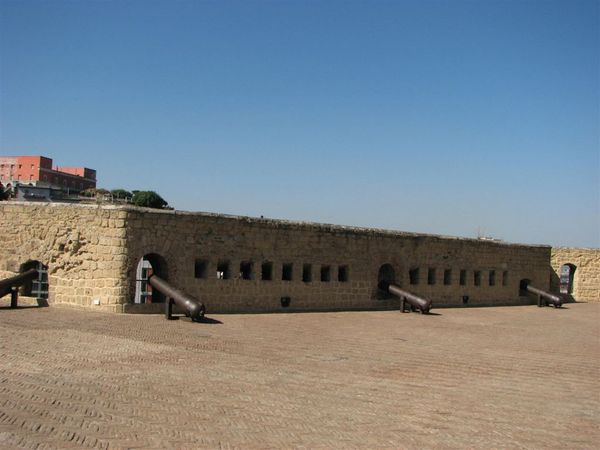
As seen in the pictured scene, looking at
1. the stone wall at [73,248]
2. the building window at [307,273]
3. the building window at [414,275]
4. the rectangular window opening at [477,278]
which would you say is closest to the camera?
the stone wall at [73,248]

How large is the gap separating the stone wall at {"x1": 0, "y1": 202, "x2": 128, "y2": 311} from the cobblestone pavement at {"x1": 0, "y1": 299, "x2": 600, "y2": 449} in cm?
84

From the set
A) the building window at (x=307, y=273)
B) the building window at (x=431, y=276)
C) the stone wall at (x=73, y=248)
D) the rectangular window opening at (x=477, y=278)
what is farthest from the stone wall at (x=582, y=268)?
the stone wall at (x=73, y=248)

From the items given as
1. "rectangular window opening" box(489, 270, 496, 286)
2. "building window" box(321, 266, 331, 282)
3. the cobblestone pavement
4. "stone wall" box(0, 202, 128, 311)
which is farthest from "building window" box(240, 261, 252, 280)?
"rectangular window opening" box(489, 270, 496, 286)

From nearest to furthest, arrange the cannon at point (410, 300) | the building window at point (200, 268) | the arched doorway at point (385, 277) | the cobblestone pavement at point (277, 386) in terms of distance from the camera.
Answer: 1. the cobblestone pavement at point (277, 386)
2. the building window at point (200, 268)
3. the cannon at point (410, 300)
4. the arched doorway at point (385, 277)

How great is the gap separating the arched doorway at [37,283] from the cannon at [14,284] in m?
0.46

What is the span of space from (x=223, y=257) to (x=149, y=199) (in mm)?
45159

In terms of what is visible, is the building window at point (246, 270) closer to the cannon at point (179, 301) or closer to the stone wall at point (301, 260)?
the stone wall at point (301, 260)

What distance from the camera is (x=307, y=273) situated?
19.1 metres

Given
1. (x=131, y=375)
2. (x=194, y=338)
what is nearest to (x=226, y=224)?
(x=194, y=338)

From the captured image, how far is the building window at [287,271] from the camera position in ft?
60.0

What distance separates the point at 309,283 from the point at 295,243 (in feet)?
4.59

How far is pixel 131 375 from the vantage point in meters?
8.38

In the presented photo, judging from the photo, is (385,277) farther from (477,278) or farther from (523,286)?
(523,286)

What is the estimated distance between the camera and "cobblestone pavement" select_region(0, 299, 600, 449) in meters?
6.12
